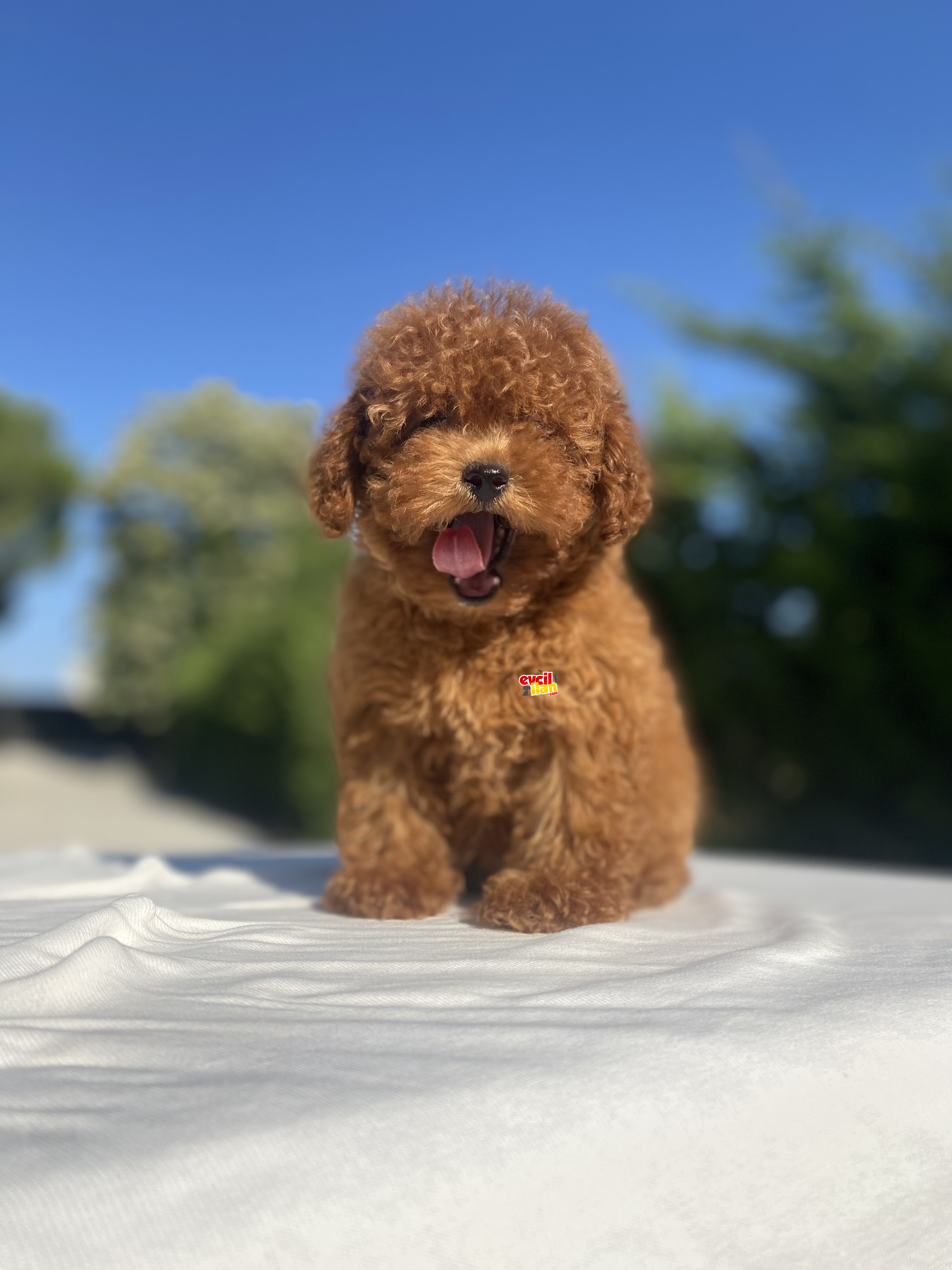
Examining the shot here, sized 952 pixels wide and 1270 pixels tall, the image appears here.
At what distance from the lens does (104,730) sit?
893 inches

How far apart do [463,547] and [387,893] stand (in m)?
0.95

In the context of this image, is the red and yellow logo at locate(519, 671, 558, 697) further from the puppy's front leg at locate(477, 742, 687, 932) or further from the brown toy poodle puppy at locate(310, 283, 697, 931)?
the puppy's front leg at locate(477, 742, 687, 932)

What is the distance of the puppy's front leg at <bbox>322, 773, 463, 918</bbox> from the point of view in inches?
105

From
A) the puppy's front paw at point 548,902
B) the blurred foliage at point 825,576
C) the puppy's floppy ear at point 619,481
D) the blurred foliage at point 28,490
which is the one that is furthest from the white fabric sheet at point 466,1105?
the blurred foliage at point 28,490

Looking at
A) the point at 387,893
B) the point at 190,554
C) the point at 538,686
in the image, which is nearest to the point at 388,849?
the point at 387,893

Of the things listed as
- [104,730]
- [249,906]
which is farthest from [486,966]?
[104,730]

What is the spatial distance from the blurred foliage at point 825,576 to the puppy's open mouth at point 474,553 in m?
4.45

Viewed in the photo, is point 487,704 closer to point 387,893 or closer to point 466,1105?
point 387,893

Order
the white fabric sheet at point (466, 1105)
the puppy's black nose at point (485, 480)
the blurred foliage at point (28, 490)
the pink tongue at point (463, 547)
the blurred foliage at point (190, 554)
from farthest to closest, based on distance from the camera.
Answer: the blurred foliage at point (28, 490) < the blurred foliage at point (190, 554) < the pink tongue at point (463, 547) < the puppy's black nose at point (485, 480) < the white fabric sheet at point (466, 1105)

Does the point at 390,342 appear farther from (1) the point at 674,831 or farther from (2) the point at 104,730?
(2) the point at 104,730

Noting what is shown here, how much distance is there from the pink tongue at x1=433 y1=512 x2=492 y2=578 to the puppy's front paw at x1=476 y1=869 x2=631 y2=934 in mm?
800

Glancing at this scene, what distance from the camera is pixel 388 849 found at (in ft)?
8.97

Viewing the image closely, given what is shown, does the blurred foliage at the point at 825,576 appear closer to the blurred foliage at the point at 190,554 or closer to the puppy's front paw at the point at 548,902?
the puppy's front paw at the point at 548,902

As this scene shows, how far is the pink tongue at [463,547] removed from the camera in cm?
235
